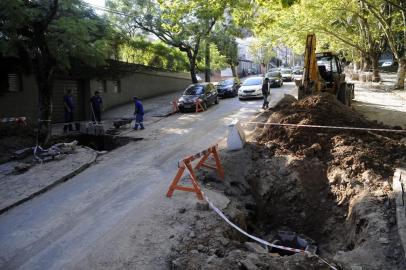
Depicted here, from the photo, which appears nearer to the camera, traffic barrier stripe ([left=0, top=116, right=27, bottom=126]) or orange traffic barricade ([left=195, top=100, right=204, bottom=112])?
traffic barrier stripe ([left=0, top=116, right=27, bottom=126])

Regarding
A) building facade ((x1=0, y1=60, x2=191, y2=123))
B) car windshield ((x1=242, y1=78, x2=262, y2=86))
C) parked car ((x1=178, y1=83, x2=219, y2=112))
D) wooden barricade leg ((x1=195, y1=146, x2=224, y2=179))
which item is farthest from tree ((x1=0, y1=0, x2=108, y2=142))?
car windshield ((x1=242, y1=78, x2=262, y2=86))

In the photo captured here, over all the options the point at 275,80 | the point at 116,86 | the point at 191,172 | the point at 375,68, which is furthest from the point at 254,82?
the point at 191,172

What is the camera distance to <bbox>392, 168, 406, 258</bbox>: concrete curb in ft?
21.5

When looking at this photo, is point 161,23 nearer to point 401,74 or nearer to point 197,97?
point 197,97

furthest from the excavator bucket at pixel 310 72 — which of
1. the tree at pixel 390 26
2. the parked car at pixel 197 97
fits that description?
the tree at pixel 390 26

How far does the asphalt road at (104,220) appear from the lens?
6.93 m

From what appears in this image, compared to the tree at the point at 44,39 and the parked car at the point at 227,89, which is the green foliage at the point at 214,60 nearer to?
the parked car at the point at 227,89

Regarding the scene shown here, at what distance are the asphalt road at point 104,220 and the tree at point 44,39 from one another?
407cm

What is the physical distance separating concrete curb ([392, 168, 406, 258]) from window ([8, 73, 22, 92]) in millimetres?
16691

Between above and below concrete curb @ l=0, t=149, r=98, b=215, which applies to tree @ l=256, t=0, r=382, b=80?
above

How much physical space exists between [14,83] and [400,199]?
17.4 metres

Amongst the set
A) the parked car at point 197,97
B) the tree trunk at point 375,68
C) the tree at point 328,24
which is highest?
the tree at point 328,24

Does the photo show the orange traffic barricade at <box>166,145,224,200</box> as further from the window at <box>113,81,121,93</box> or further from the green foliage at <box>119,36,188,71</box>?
the green foliage at <box>119,36,188,71</box>

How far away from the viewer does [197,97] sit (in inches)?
971
